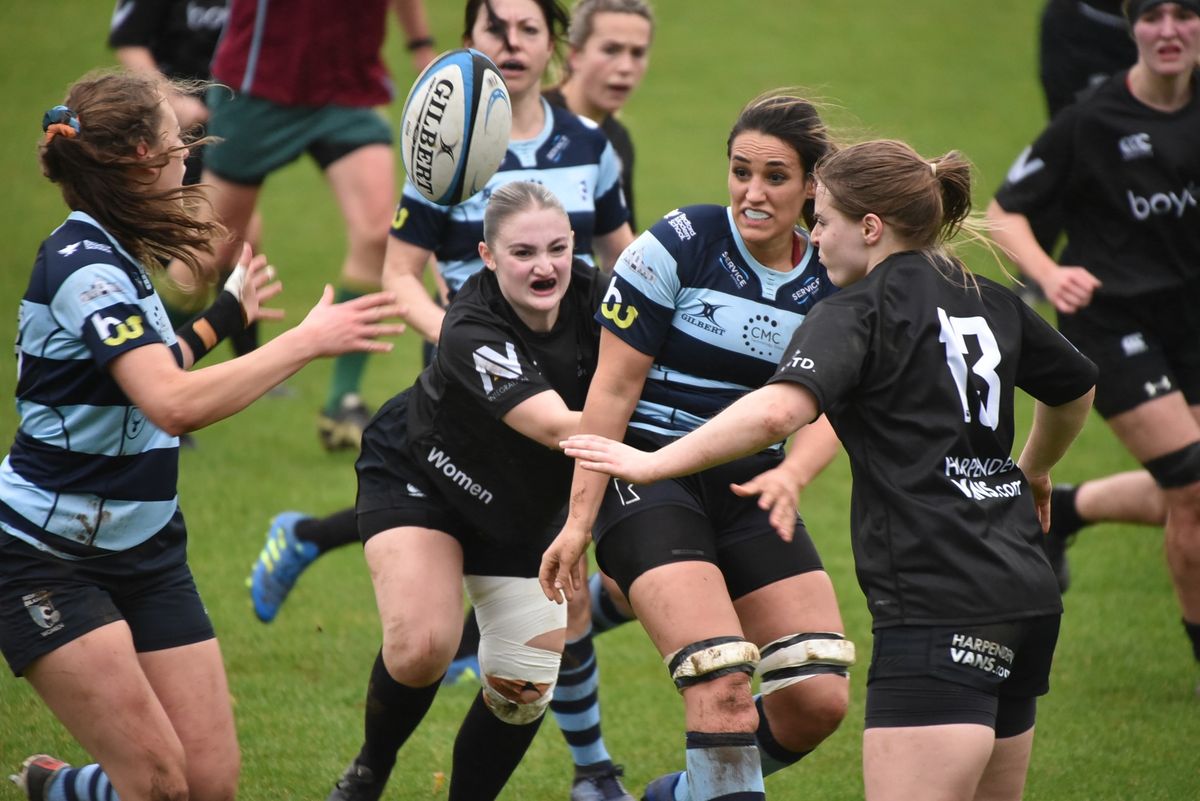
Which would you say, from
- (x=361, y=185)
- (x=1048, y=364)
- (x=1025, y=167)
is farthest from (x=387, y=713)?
(x=361, y=185)

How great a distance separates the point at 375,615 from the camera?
6207mm

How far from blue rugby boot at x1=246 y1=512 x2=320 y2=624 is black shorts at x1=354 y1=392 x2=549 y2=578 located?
144cm

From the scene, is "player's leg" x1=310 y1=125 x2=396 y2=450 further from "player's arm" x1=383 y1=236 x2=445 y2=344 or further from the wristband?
the wristband

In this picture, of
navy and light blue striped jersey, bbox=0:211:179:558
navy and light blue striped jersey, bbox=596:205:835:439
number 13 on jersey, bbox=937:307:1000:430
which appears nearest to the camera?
number 13 on jersey, bbox=937:307:1000:430

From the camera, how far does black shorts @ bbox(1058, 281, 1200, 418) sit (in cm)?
538

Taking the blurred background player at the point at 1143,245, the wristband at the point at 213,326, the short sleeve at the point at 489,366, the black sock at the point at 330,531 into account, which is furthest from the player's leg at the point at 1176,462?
the wristband at the point at 213,326

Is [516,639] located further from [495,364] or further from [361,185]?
[361,185]

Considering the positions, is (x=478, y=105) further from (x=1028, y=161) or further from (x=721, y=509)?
(x=1028, y=161)

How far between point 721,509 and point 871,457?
870 mm

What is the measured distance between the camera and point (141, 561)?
12.2ft

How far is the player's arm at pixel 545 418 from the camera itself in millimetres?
3896

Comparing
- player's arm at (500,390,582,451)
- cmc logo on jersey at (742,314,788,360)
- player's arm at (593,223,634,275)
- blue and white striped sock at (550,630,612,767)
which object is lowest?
blue and white striped sock at (550,630,612,767)

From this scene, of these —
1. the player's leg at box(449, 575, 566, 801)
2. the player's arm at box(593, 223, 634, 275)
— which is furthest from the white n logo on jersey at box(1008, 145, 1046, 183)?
the player's leg at box(449, 575, 566, 801)

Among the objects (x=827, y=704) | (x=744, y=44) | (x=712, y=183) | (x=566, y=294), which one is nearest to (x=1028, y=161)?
(x=566, y=294)
